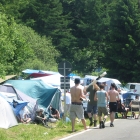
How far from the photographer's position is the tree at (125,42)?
164 ft

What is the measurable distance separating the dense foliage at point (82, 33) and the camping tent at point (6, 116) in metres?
31.7

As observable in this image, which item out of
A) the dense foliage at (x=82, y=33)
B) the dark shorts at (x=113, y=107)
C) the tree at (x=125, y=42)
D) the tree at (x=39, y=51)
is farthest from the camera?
the tree at (x=39, y=51)

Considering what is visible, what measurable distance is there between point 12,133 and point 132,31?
3544cm

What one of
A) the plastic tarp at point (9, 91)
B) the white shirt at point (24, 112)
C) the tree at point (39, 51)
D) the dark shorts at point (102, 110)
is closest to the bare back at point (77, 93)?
the dark shorts at point (102, 110)

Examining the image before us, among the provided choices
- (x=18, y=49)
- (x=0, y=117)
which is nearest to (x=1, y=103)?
(x=0, y=117)

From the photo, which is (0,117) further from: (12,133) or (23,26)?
(23,26)

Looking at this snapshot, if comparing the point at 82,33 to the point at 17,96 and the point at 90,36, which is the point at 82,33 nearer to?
the point at 90,36

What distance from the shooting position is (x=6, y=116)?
18.0 metres

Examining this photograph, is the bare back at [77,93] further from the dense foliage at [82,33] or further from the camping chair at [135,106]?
the dense foliage at [82,33]

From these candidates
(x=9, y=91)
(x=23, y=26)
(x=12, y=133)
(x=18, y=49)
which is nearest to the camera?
(x=12, y=133)

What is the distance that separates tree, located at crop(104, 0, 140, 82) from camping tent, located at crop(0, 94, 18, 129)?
31790mm

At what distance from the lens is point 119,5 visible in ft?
167

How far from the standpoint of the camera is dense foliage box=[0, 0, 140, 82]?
50.4 metres

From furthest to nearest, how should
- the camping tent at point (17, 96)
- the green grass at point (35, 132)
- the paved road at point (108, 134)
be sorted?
the camping tent at point (17, 96), the green grass at point (35, 132), the paved road at point (108, 134)
